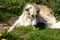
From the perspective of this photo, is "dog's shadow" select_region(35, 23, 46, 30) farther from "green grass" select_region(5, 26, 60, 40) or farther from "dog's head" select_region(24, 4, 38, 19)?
"green grass" select_region(5, 26, 60, 40)

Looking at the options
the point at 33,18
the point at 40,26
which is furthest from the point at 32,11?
the point at 40,26

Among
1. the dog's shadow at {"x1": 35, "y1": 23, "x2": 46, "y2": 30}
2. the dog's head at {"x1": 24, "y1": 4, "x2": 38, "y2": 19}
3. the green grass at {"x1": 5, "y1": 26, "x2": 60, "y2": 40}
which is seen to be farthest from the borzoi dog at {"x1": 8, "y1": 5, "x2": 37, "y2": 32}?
the green grass at {"x1": 5, "y1": 26, "x2": 60, "y2": 40}

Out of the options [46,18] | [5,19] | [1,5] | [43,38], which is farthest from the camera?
[1,5]

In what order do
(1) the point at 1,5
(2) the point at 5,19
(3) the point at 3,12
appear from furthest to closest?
1. (1) the point at 1,5
2. (3) the point at 3,12
3. (2) the point at 5,19

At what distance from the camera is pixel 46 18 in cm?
989

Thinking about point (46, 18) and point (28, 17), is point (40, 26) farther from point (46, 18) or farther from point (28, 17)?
point (28, 17)

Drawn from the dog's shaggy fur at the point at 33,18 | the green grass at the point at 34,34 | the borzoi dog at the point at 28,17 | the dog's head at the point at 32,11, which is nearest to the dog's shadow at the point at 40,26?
the dog's shaggy fur at the point at 33,18

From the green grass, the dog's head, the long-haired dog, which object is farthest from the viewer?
the long-haired dog

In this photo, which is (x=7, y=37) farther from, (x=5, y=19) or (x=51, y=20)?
(x=5, y=19)

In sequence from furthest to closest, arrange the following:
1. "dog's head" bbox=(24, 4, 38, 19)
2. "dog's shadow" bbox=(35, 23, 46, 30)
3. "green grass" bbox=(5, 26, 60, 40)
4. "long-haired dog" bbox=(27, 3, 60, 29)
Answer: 1. "long-haired dog" bbox=(27, 3, 60, 29)
2. "dog's shadow" bbox=(35, 23, 46, 30)
3. "dog's head" bbox=(24, 4, 38, 19)
4. "green grass" bbox=(5, 26, 60, 40)

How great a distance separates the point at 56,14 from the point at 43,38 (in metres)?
3.99

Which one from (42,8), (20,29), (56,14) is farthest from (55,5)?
(20,29)

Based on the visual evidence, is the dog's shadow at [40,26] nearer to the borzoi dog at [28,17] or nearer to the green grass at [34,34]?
the borzoi dog at [28,17]

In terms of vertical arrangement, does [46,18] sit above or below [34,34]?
above
